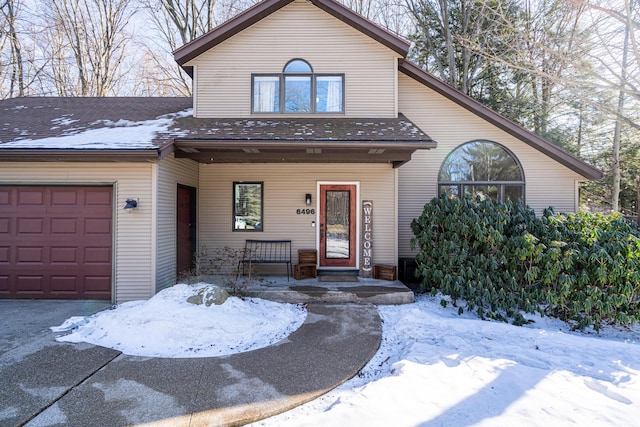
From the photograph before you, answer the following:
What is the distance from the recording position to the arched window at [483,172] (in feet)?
28.1

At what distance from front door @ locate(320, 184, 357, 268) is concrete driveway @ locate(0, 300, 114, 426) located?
4815 mm

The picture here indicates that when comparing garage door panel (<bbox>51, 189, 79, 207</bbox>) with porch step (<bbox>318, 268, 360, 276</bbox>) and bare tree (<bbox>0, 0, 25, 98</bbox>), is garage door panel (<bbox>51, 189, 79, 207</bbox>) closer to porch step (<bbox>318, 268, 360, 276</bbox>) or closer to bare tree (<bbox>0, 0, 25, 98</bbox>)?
porch step (<bbox>318, 268, 360, 276</bbox>)

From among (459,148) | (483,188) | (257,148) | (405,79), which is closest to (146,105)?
(257,148)

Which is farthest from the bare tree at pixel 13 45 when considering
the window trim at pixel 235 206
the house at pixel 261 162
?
the window trim at pixel 235 206

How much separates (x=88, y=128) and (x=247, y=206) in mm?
3754

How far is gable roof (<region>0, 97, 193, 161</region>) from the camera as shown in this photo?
19.1ft

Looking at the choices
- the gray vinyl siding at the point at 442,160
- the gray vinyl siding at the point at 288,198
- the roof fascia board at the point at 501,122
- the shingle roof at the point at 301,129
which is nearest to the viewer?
the shingle roof at the point at 301,129

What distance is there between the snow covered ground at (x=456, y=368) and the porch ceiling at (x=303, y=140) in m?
2.85

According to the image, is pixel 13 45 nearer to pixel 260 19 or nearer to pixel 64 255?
pixel 260 19

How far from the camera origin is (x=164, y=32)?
56.0 feet

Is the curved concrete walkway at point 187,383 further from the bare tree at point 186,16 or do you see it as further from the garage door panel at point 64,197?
the bare tree at point 186,16

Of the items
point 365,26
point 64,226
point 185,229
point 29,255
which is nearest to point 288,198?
point 185,229

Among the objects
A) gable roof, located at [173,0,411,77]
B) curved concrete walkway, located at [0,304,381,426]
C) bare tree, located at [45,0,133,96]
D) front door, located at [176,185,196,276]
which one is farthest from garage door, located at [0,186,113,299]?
bare tree, located at [45,0,133,96]

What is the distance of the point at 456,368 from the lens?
3.88 m
